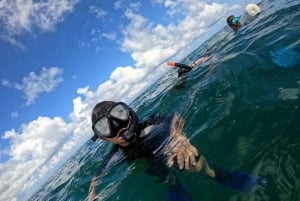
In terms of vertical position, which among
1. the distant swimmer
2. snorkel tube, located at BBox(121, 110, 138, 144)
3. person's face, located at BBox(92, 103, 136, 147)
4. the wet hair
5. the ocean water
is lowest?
the ocean water

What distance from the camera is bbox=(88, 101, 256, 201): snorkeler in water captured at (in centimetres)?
512

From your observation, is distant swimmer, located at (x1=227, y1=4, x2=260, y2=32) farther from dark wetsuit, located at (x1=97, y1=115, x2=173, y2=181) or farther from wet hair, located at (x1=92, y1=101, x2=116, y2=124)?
wet hair, located at (x1=92, y1=101, x2=116, y2=124)

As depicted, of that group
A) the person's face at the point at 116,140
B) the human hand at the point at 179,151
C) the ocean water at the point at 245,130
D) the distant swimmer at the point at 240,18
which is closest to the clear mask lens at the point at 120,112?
the person's face at the point at 116,140

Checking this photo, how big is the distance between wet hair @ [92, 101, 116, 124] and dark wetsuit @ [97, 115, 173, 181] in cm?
89

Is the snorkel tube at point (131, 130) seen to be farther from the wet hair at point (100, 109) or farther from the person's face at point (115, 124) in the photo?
the wet hair at point (100, 109)

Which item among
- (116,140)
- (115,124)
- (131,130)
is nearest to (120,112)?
(115,124)

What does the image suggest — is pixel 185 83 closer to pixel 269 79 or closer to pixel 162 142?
pixel 269 79

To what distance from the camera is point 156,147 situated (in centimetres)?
698

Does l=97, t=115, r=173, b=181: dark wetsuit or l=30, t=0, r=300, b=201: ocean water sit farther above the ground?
l=97, t=115, r=173, b=181: dark wetsuit

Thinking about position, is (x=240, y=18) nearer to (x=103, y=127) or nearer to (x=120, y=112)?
(x=120, y=112)

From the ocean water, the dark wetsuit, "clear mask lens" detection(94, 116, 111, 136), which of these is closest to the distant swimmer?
the ocean water

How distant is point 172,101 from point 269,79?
15.0 ft

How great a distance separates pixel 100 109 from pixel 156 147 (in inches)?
60.9

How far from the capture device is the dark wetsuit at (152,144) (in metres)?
6.47
